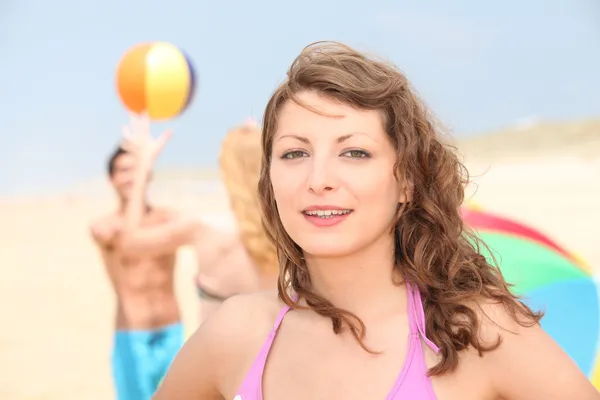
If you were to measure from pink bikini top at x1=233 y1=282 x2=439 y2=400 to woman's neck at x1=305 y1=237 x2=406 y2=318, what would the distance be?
4 centimetres

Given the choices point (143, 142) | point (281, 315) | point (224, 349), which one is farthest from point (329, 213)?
point (143, 142)

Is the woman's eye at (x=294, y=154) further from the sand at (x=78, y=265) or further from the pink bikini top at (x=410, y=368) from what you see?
the sand at (x=78, y=265)

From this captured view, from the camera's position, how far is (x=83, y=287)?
44.6ft

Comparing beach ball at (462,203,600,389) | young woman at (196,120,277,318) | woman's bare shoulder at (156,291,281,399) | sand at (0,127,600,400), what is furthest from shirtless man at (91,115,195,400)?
woman's bare shoulder at (156,291,281,399)

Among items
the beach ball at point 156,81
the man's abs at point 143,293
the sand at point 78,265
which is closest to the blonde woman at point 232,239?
the man's abs at point 143,293

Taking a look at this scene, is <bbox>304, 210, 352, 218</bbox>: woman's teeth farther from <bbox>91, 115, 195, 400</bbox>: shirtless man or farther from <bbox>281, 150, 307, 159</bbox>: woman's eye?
<bbox>91, 115, 195, 400</bbox>: shirtless man

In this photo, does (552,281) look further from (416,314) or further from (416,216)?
(416,314)

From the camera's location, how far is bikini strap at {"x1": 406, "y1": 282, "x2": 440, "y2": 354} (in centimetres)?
178

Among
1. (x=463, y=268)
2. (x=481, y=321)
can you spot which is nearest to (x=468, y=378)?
(x=481, y=321)

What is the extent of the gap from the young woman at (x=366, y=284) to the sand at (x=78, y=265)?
1.17ft

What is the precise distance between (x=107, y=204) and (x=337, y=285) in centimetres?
2698

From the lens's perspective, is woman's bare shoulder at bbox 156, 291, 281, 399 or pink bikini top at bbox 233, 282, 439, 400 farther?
woman's bare shoulder at bbox 156, 291, 281, 399

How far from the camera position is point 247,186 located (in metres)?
4.58

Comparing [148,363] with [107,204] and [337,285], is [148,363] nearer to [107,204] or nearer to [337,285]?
[337,285]
